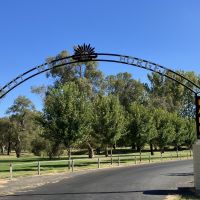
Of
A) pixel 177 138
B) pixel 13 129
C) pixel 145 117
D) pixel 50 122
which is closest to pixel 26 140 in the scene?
pixel 13 129

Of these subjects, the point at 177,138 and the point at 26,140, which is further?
the point at 26,140

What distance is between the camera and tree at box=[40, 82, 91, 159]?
38.5 meters

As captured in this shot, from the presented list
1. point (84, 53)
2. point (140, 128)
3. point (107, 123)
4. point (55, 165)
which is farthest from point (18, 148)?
point (84, 53)

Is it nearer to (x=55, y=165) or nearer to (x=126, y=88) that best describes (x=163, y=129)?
(x=55, y=165)

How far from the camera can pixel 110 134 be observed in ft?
156

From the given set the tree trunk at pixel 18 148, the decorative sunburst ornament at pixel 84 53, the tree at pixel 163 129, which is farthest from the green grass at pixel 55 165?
the tree trunk at pixel 18 148

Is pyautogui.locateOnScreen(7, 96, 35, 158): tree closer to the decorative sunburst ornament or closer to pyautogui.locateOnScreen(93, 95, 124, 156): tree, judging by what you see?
pyautogui.locateOnScreen(93, 95, 124, 156): tree

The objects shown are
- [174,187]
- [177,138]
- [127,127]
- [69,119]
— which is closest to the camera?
[174,187]

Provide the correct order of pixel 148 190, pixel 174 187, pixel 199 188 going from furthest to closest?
pixel 174 187 → pixel 148 190 → pixel 199 188

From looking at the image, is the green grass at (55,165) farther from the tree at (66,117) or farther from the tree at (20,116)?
the tree at (20,116)

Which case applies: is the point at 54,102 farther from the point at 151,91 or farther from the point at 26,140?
the point at 151,91

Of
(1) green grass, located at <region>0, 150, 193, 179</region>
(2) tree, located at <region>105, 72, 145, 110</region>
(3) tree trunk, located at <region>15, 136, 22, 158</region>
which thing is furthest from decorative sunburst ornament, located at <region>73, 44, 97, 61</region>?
(2) tree, located at <region>105, 72, 145, 110</region>

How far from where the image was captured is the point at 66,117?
38.5 m

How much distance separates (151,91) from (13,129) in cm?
3596
